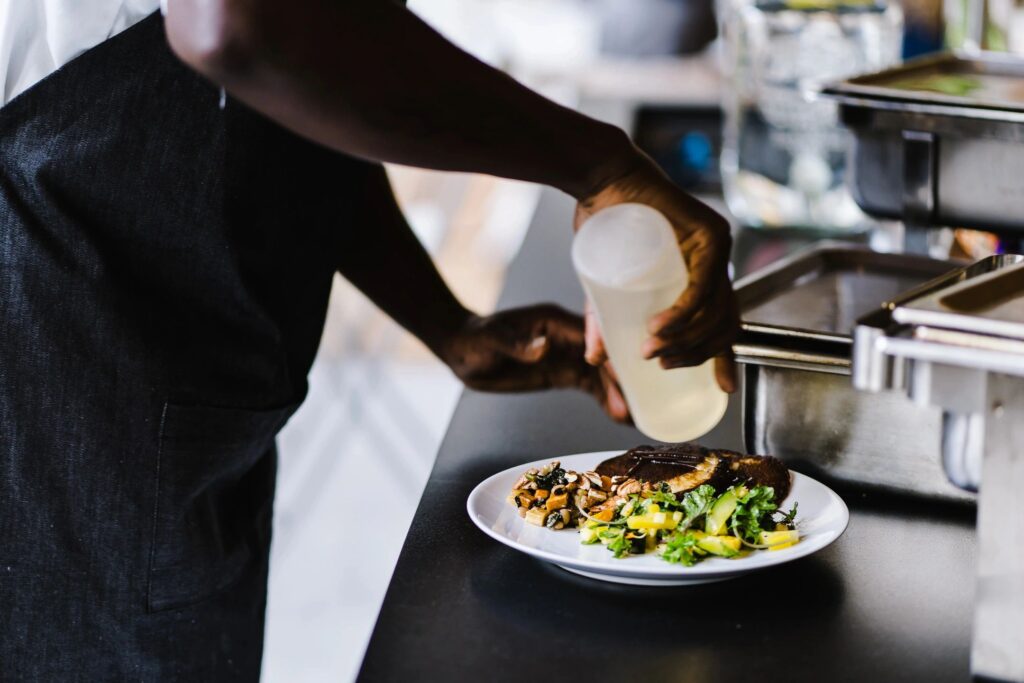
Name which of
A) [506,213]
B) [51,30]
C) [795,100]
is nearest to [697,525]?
[51,30]

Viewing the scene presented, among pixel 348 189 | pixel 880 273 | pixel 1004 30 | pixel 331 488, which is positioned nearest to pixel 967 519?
pixel 880 273

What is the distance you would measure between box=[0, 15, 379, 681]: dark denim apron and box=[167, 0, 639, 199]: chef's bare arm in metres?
0.26

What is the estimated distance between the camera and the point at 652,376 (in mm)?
952

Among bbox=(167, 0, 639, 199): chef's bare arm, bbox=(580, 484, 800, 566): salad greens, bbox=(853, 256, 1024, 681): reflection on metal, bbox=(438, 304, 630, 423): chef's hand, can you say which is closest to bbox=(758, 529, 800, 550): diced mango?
bbox=(580, 484, 800, 566): salad greens

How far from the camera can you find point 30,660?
1.10 metres

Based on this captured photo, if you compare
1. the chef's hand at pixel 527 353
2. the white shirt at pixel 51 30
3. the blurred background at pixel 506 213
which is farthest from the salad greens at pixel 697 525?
the blurred background at pixel 506 213

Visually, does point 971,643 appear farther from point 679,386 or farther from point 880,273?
point 880,273

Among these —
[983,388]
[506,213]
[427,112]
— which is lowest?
[506,213]

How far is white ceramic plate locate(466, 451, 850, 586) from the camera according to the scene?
0.80 m

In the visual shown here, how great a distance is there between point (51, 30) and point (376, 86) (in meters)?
0.37

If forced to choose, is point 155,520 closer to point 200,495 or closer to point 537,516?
point 200,495

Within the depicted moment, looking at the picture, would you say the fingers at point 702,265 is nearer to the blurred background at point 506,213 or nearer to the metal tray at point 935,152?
the metal tray at point 935,152

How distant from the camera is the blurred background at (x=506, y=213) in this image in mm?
2000

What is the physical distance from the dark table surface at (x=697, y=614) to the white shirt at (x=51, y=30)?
1.55 ft
